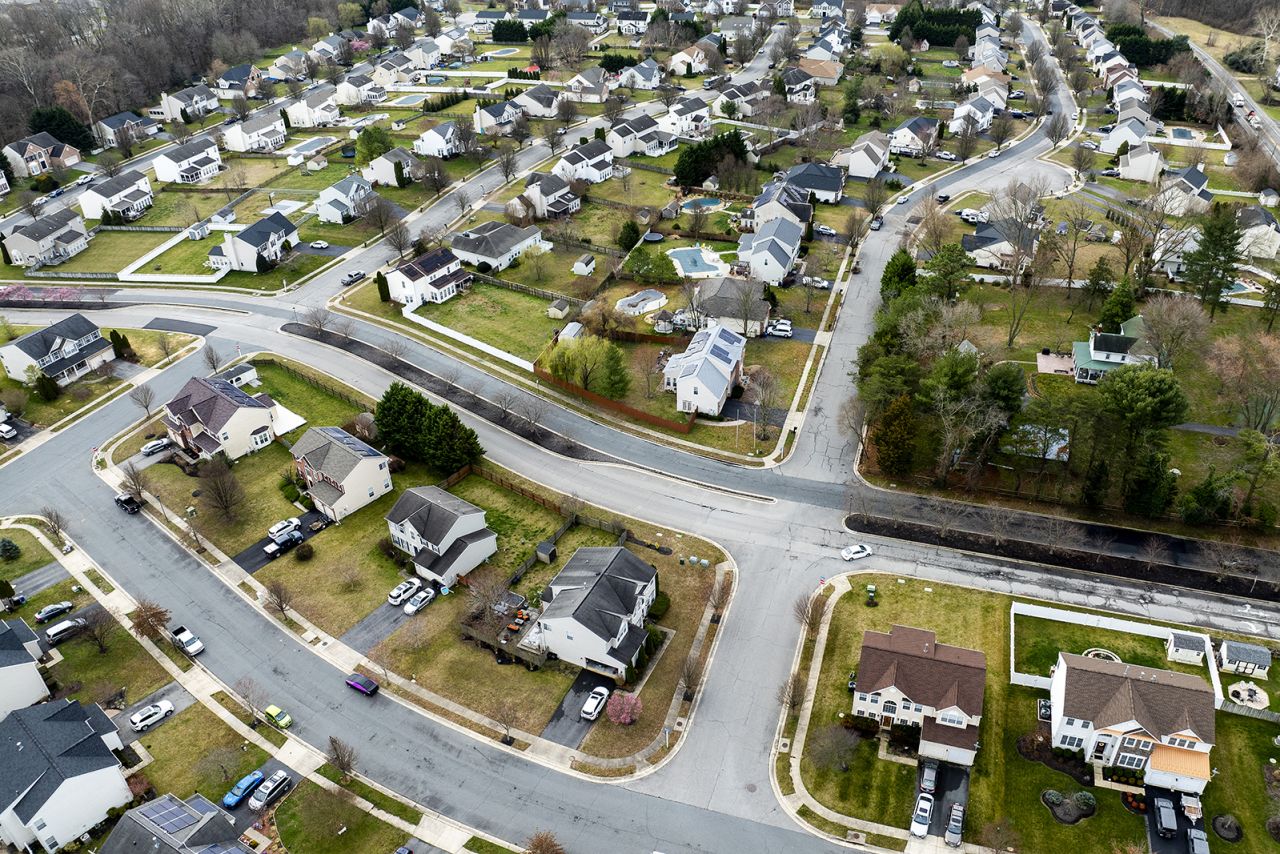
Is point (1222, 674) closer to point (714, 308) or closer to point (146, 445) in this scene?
point (714, 308)

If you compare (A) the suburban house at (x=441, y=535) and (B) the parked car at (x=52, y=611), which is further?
(A) the suburban house at (x=441, y=535)

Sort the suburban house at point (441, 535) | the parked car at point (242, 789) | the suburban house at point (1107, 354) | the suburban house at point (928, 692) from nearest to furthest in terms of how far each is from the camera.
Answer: the parked car at point (242, 789) → the suburban house at point (928, 692) → the suburban house at point (441, 535) → the suburban house at point (1107, 354)

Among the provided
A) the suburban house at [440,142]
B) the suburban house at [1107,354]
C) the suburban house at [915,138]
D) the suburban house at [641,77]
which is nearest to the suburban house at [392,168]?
the suburban house at [440,142]

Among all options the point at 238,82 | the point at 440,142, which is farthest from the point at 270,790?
the point at 238,82

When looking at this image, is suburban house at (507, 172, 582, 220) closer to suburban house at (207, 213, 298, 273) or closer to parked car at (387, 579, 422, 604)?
suburban house at (207, 213, 298, 273)

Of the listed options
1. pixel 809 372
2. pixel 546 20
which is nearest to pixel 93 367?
pixel 809 372

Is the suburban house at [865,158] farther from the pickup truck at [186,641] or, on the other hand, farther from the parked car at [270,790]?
the parked car at [270,790]

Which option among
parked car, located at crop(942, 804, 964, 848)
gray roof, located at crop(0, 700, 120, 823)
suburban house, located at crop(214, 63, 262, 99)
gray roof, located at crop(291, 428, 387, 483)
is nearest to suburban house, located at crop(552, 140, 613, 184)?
gray roof, located at crop(291, 428, 387, 483)
